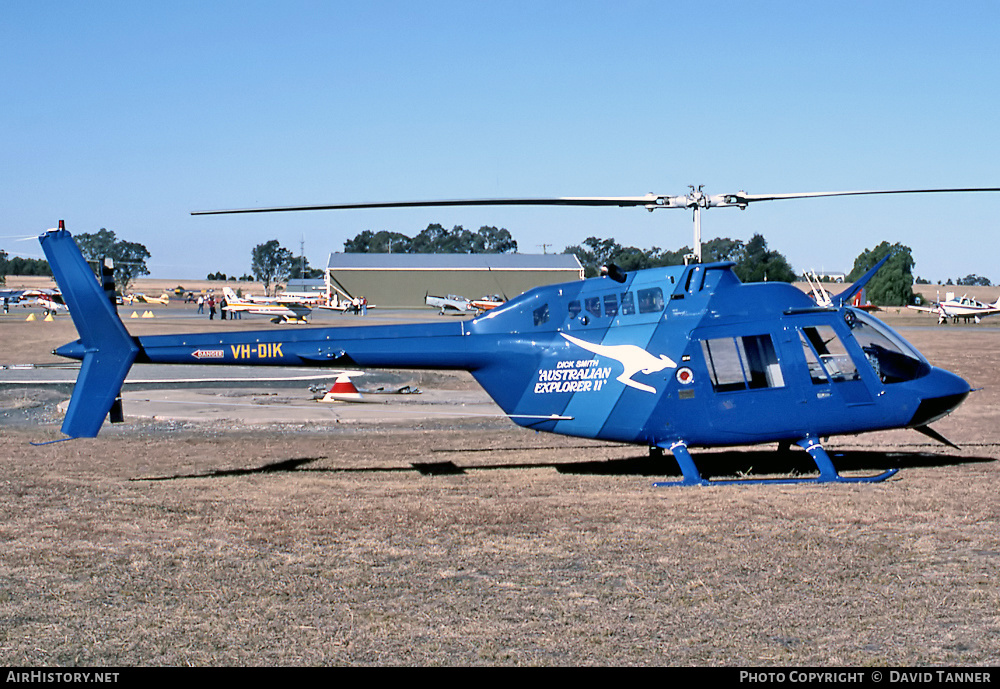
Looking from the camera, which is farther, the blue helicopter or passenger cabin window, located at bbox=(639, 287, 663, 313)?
passenger cabin window, located at bbox=(639, 287, 663, 313)

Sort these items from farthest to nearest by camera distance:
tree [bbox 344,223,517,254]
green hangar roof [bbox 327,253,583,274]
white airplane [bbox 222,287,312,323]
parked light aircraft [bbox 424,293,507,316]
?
tree [bbox 344,223,517,254], green hangar roof [bbox 327,253,583,274], parked light aircraft [bbox 424,293,507,316], white airplane [bbox 222,287,312,323]

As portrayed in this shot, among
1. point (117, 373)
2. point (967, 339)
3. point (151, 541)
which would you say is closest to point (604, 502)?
point (151, 541)

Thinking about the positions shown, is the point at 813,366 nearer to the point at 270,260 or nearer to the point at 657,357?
the point at 657,357

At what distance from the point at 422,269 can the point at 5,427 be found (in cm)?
9647

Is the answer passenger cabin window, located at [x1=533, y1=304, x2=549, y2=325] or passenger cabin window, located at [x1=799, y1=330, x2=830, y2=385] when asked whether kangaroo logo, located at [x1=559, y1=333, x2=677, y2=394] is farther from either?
passenger cabin window, located at [x1=799, y1=330, x2=830, y2=385]

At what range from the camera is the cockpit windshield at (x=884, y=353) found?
41.2 feet

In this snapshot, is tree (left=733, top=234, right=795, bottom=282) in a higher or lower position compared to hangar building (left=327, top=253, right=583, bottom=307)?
higher

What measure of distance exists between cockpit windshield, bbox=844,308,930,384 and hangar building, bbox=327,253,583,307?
100 meters

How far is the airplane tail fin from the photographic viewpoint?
41.8ft

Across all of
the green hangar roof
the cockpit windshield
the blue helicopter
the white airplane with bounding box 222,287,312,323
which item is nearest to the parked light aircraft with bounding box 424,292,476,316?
the white airplane with bounding box 222,287,312,323

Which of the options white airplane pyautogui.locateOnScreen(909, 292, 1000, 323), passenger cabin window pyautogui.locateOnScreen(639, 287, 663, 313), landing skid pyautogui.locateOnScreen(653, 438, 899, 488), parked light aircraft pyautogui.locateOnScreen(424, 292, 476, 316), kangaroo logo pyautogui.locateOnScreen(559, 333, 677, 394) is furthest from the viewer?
parked light aircraft pyautogui.locateOnScreen(424, 292, 476, 316)
